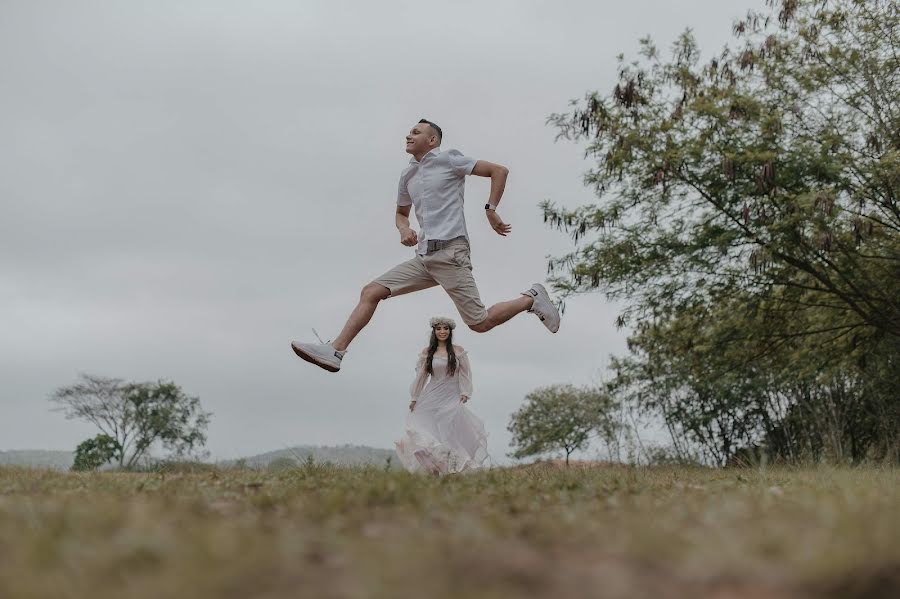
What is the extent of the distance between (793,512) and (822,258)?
37.4ft

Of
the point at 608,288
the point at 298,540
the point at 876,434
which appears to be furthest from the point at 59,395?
the point at 298,540

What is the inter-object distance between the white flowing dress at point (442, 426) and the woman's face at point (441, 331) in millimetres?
268

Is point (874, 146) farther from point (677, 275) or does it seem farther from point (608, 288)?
point (608, 288)

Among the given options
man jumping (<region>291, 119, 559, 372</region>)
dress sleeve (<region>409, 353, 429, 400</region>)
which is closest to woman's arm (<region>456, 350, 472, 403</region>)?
dress sleeve (<region>409, 353, 429, 400</region>)

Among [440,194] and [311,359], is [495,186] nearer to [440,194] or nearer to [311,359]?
[440,194]

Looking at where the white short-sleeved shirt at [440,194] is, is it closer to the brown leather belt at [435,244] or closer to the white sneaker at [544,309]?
the brown leather belt at [435,244]

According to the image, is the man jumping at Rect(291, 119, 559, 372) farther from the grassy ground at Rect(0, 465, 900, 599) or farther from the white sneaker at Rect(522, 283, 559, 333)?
the grassy ground at Rect(0, 465, 900, 599)

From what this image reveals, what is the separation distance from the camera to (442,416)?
26.3 feet

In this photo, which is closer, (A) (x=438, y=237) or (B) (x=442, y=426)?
(A) (x=438, y=237)

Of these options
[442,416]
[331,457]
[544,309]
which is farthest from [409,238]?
[331,457]

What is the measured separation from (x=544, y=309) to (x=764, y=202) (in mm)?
7235

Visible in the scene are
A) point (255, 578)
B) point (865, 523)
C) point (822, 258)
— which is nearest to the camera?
point (255, 578)

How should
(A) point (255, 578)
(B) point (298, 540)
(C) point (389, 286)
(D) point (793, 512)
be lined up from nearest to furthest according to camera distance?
(A) point (255, 578) < (B) point (298, 540) < (D) point (793, 512) < (C) point (389, 286)

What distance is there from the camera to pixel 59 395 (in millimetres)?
33812
